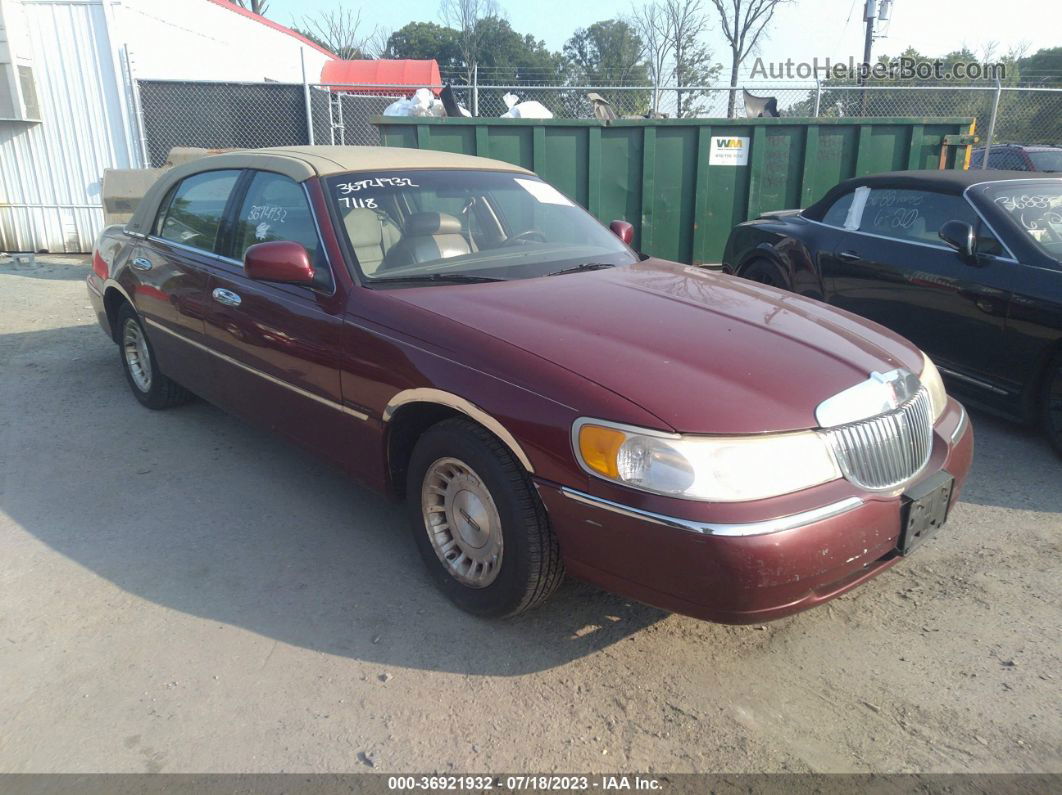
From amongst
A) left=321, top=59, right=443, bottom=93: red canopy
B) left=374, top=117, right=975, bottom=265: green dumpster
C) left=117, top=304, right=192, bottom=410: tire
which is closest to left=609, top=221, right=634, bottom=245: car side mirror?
left=117, top=304, right=192, bottom=410: tire

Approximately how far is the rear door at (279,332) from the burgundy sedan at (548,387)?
1cm

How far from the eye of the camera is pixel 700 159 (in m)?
9.13

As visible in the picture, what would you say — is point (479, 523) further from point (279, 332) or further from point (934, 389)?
point (934, 389)

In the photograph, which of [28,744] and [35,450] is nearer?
[28,744]

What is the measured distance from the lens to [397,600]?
124 inches

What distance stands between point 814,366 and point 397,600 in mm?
1820

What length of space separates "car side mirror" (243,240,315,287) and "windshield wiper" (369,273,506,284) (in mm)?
281

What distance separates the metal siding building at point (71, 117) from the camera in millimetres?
11250

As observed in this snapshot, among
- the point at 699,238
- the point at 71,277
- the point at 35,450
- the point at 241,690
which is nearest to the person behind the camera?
the point at 241,690

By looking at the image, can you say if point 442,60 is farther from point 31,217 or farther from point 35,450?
point 35,450

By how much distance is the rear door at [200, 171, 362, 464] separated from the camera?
11.1 feet

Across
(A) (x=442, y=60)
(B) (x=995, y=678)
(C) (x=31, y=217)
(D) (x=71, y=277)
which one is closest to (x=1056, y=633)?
(B) (x=995, y=678)

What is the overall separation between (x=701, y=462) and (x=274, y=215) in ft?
8.33

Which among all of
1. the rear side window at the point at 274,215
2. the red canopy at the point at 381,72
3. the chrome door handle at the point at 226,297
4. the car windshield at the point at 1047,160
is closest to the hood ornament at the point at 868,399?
the rear side window at the point at 274,215
